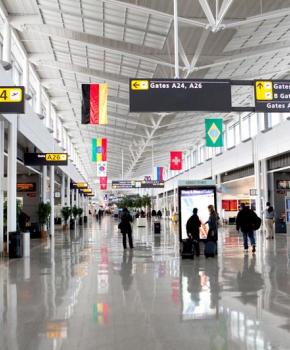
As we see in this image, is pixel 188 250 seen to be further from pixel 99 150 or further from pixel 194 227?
pixel 99 150

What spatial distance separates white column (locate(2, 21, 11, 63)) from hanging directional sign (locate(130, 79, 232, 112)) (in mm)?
8081

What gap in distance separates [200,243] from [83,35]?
11.3m

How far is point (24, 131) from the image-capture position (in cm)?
1945

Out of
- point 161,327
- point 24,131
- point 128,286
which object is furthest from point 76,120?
Answer: point 161,327

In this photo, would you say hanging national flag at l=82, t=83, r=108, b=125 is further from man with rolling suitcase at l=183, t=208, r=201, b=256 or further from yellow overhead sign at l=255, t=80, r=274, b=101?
yellow overhead sign at l=255, t=80, r=274, b=101

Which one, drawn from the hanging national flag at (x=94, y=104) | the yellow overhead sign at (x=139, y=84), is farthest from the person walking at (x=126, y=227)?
the yellow overhead sign at (x=139, y=84)

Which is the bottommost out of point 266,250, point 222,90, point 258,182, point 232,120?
point 266,250

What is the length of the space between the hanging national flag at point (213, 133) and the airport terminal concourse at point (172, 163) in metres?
0.12

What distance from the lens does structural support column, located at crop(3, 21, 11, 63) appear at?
18672 millimetres

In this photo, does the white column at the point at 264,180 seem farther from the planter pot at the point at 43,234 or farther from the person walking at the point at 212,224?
the person walking at the point at 212,224

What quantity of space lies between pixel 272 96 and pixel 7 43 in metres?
11.5

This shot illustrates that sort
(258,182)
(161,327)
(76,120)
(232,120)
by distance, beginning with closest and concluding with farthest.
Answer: (161,327)
(258,182)
(232,120)
(76,120)

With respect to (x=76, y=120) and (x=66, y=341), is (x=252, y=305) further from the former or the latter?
(x=76, y=120)

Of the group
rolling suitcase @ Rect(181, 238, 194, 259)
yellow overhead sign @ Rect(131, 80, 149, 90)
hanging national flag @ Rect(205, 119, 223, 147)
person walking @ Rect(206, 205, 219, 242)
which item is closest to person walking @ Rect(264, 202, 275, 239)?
hanging national flag @ Rect(205, 119, 223, 147)
